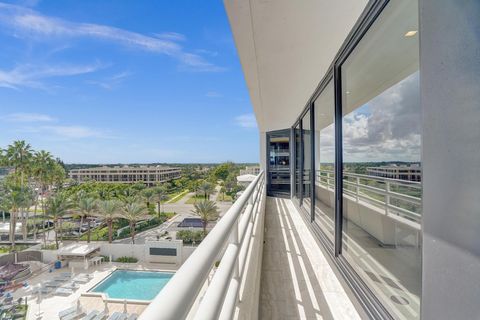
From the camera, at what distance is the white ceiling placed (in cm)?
151

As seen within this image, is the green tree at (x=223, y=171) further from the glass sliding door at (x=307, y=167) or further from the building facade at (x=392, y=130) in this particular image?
the building facade at (x=392, y=130)

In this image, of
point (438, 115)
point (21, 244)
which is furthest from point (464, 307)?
A: point (21, 244)

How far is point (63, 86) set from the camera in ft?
95.5

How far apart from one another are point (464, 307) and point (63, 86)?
37.5 metres

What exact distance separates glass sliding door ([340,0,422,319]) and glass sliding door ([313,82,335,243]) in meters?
0.42

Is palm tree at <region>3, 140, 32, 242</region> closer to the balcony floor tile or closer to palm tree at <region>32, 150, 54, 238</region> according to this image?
palm tree at <region>32, 150, 54, 238</region>

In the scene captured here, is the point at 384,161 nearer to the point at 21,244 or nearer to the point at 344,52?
the point at 344,52

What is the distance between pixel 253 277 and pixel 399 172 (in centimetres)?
102

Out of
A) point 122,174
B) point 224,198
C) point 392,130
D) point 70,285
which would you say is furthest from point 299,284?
point 122,174

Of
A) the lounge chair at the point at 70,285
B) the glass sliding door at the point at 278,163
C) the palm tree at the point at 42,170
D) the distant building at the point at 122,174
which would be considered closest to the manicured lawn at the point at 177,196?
the distant building at the point at 122,174

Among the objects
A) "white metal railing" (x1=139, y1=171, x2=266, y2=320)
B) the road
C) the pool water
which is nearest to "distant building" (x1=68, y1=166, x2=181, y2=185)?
the road

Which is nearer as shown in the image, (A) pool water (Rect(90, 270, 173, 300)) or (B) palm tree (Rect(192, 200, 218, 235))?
(A) pool water (Rect(90, 270, 173, 300))

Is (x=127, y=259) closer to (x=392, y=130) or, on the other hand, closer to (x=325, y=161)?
(x=325, y=161)

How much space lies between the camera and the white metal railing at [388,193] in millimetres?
1128
